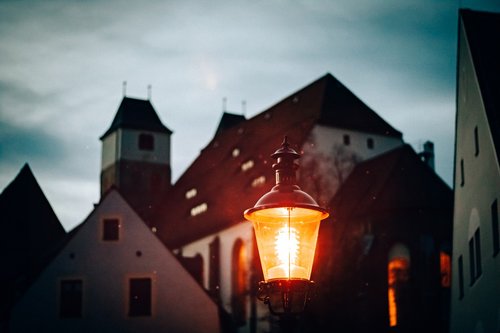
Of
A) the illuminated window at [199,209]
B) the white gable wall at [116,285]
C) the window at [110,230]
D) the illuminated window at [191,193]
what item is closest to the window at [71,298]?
the white gable wall at [116,285]

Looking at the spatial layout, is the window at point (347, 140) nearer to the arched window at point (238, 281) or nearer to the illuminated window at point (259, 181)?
the illuminated window at point (259, 181)

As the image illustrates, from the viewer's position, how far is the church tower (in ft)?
182

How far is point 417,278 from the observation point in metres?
32.3

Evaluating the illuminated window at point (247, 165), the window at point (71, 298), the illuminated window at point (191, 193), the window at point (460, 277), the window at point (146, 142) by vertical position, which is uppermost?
the window at point (146, 142)

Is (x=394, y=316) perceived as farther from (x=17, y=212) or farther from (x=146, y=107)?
(x=146, y=107)

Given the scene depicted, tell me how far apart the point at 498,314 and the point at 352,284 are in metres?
15.4

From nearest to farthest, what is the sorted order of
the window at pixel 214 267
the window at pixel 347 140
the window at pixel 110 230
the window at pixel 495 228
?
the window at pixel 495 228, the window at pixel 110 230, the window at pixel 347 140, the window at pixel 214 267

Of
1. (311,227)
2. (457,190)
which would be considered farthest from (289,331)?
(457,190)

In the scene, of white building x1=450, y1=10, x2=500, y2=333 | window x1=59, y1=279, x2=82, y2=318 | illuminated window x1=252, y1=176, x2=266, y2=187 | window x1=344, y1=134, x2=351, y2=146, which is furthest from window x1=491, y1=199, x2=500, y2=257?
illuminated window x1=252, y1=176, x2=266, y2=187

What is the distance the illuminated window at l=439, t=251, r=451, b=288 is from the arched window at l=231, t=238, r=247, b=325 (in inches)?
461

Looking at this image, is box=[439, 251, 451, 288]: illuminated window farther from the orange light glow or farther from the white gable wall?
the white gable wall

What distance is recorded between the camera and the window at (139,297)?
2620cm

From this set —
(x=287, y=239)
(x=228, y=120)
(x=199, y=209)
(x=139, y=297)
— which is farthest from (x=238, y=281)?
(x=287, y=239)

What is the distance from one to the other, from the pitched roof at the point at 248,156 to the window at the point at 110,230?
1259cm
